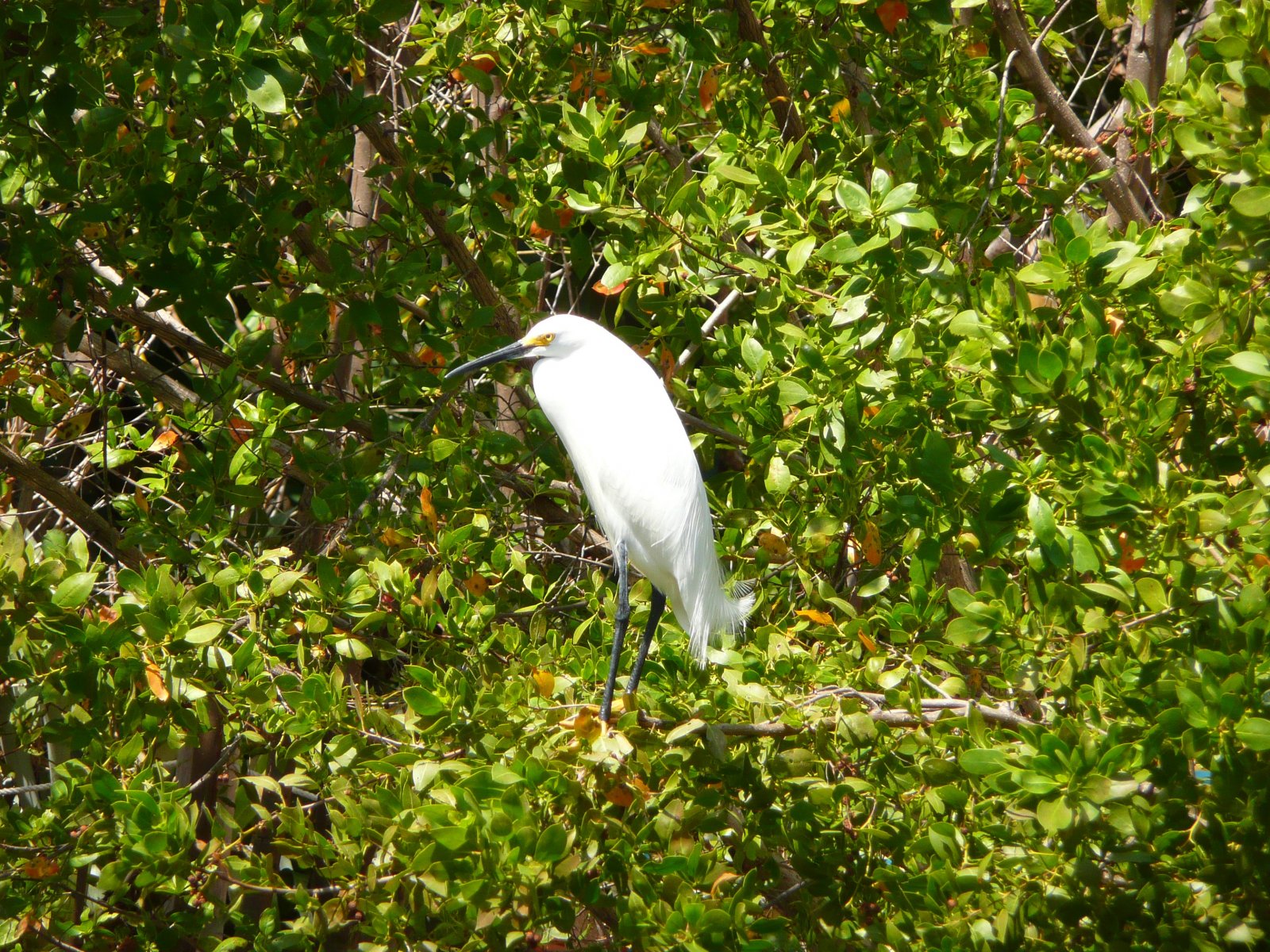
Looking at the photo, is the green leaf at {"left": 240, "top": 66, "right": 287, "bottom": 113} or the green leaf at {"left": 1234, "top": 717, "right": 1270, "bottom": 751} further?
the green leaf at {"left": 240, "top": 66, "right": 287, "bottom": 113}

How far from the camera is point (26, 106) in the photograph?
6.40 ft

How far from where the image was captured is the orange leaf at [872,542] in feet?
6.82

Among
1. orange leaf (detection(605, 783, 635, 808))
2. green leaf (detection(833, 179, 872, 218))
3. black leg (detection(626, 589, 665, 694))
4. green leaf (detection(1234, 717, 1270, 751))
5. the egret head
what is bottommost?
black leg (detection(626, 589, 665, 694))

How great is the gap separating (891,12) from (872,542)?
0.97 meters

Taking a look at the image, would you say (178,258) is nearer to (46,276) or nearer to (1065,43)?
(46,276)

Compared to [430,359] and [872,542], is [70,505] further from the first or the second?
[872,542]

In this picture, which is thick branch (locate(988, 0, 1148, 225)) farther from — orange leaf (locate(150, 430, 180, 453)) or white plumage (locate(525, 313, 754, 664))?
orange leaf (locate(150, 430, 180, 453))

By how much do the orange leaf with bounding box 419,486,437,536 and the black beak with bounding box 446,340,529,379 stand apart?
255mm

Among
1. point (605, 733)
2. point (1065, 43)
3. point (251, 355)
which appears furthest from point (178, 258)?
point (1065, 43)

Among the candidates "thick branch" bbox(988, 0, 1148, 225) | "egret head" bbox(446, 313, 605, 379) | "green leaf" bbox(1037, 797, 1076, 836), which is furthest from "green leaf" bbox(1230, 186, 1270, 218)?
Answer: "egret head" bbox(446, 313, 605, 379)

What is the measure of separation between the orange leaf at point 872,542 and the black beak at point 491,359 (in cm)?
84

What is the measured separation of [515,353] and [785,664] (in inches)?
36.3

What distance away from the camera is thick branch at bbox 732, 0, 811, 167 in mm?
2344

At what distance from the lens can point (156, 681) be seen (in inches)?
74.2
